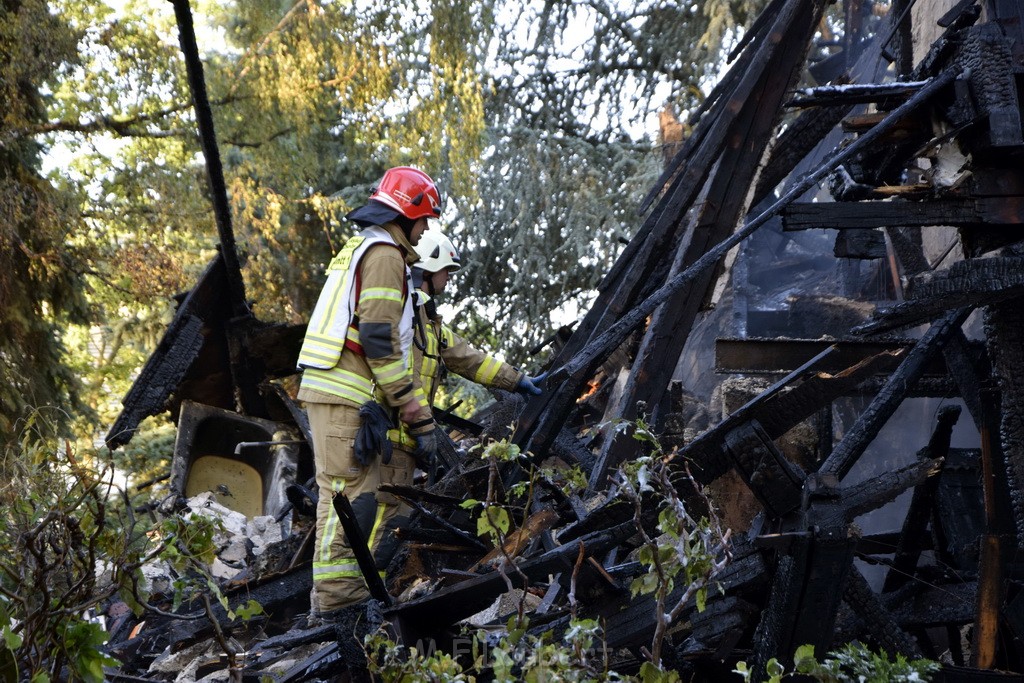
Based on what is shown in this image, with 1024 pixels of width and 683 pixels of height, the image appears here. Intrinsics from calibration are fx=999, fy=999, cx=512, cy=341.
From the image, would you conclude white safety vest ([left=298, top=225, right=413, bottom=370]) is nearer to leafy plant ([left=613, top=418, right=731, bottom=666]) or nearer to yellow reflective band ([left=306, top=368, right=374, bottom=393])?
yellow reflective band ([left=306, top=368, right=374, bottom=393])

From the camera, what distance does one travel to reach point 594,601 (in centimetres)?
381

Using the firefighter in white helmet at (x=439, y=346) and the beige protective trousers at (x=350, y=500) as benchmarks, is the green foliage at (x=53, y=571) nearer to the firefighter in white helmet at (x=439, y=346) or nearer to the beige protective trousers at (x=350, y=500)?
the beige protective trousers at (x=350, y=500)

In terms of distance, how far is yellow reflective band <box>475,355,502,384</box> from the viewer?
538 centimetres

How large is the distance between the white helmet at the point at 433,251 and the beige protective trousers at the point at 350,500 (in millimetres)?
1048

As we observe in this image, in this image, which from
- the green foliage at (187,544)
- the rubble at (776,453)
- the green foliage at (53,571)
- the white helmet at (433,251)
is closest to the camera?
the green foliage at (53,571)

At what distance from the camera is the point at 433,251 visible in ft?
17.7

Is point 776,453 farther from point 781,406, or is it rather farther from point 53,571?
point 53,571

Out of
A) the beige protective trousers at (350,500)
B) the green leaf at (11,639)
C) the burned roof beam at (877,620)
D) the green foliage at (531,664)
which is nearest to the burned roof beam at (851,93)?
the burned roof beam at (877,620)

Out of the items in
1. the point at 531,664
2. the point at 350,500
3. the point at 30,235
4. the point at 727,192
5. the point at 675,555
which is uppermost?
the point at 30,235

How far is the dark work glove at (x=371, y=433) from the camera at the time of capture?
15.0 feet

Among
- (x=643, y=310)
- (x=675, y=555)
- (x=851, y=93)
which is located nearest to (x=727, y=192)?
(x=851, y=93)

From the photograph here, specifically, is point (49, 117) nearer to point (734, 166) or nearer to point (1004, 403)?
point (734, 166)

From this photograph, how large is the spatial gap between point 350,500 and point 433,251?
146 centimetres

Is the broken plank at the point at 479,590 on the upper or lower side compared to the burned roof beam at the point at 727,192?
lower
